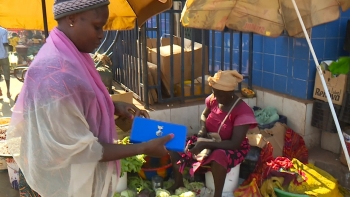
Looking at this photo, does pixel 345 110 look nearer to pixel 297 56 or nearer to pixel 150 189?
pixel 297 56

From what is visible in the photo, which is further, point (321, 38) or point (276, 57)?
point (276, 57)

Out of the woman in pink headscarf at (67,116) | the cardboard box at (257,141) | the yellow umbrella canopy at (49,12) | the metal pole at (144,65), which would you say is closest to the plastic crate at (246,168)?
the cardboard box at (257,141)

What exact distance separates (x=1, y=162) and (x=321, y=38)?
3.85 meters

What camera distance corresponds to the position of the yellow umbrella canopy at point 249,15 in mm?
2945

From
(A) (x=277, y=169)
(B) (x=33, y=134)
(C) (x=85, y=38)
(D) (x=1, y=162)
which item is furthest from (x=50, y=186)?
(A) (x=277, y=169)

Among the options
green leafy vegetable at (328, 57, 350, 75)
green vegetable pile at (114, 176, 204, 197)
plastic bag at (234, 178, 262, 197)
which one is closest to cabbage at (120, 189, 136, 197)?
green vegetable pile at (114, 176, 204, 197)

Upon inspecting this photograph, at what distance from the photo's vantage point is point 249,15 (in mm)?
3057

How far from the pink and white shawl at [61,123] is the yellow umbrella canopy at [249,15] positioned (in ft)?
5.15

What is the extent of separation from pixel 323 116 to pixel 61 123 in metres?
3.42

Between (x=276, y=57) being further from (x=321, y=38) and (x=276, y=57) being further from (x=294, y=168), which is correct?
(x=294, y=168)

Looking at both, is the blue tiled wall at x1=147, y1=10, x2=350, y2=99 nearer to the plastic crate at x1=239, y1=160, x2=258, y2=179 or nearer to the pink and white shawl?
the plastic crate at x1=239, y1=160, x2=258, y2=179

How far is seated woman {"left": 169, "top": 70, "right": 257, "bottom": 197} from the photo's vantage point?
3.24 m

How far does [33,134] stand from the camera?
146 centimetres

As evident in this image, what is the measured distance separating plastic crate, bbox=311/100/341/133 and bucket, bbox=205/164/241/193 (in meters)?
1.28
